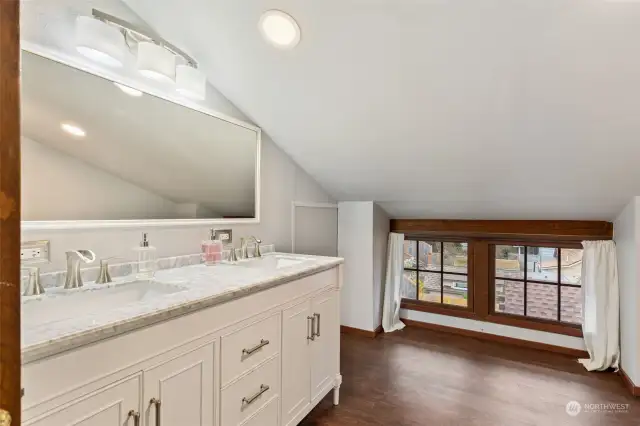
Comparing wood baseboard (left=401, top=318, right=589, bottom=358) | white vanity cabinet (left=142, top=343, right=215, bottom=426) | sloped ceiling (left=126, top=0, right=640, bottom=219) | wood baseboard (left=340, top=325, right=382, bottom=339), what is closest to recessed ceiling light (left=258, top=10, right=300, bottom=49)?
sloped ceiling (left=126, top=0, right=640, bottom=219)

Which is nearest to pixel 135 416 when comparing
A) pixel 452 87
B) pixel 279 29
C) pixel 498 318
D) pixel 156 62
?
pixel 156 62

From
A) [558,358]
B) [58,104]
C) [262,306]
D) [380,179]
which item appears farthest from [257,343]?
[558,358]

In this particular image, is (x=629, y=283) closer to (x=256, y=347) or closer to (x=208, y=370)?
(x=256, y=347)

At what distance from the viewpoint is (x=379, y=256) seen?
11.6ft

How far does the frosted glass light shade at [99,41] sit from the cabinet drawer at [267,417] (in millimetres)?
1764

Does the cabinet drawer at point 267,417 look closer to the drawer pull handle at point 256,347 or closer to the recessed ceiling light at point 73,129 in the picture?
the drawer pull handle at point 256,347

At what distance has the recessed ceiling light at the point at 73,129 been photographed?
1.45 meters

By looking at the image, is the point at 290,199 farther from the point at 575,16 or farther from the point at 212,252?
the point at 575,16

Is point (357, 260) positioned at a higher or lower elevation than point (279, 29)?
lower

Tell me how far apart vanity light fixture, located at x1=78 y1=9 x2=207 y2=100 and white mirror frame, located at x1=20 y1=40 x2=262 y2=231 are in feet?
0.19

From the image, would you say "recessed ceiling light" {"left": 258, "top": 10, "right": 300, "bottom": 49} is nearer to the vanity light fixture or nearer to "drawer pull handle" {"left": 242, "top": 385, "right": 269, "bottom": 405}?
the vanity light fixture

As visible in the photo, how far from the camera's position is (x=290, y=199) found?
9.40 feet

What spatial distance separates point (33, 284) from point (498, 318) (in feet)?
11.7

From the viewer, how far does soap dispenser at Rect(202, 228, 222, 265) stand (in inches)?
78.8
